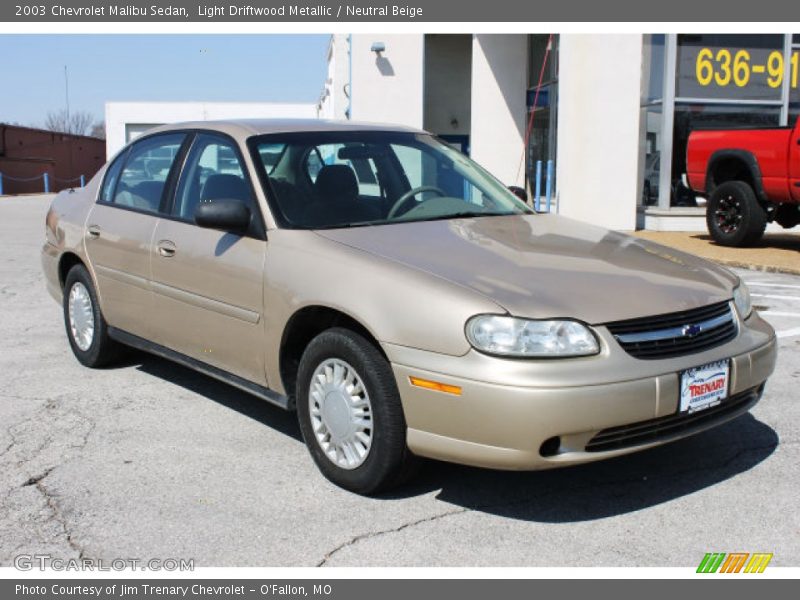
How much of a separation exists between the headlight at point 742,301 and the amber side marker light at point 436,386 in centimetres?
154

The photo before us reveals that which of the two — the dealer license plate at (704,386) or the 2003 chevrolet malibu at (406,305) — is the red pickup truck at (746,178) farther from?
the dealer license plate at (704,386)

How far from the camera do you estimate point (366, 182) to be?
494 cm

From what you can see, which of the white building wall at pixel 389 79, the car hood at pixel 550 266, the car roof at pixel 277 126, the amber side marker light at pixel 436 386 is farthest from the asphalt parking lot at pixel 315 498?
the white building wall at pixel 389 79

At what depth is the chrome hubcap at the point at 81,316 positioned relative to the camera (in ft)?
19.8

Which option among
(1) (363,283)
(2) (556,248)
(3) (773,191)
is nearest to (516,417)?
(1) (363,283)

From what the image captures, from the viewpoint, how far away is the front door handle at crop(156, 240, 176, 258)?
5000mm

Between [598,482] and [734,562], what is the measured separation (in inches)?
34.2

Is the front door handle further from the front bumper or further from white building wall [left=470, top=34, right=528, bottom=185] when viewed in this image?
white building wall [left=470, top=34, right=528, bottom=185]

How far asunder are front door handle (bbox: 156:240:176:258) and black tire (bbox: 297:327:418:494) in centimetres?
129

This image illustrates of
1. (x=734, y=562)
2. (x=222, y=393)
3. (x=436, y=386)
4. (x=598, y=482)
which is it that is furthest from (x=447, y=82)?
(x=734, y=562)

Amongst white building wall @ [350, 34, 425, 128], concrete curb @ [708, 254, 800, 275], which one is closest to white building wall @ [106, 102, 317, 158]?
white building wall @ [350, 34, 425, 128]

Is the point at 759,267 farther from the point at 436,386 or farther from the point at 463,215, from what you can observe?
the point at 436,386

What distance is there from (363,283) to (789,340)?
4.39m
